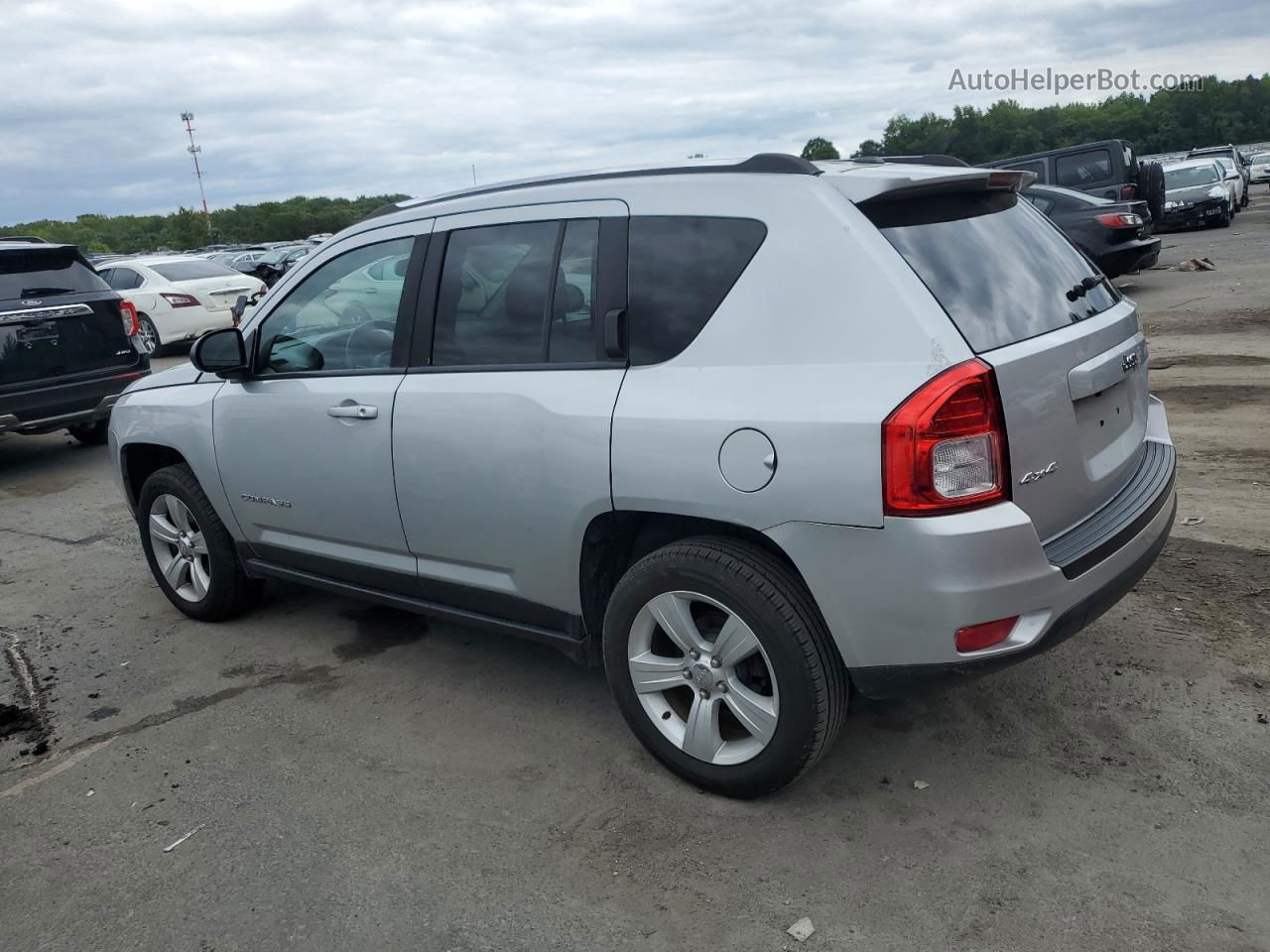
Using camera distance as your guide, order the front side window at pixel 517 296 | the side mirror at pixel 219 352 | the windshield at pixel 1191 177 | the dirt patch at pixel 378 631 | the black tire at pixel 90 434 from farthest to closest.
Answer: the windshield at pixel 1191 177, the black tire at pixel 90 434, the dirt patch at pixel 378 631, the side mirror at pixel 219 352, the front side window at pixel 517 296

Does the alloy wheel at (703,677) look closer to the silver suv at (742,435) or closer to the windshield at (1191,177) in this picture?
the silver suv at (742,435)

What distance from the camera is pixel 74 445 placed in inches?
396

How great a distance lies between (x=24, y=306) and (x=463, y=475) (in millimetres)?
6301

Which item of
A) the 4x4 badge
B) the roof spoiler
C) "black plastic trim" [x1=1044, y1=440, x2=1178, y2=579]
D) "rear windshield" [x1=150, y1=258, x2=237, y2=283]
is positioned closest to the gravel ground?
"black plastic trim" [x1=1044, y1=440, x2=1178, y2=579]

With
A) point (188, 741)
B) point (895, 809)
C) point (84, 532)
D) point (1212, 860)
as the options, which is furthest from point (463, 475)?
point (84, 532)

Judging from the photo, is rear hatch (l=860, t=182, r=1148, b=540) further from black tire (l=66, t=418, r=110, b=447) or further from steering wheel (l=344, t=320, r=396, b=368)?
black tire (l=66, t=418, r=110, b=447)

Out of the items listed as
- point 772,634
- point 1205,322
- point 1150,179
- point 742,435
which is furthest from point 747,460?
point 1150,179

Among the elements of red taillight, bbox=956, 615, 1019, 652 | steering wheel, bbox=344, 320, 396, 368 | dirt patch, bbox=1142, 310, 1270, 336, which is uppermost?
steering wheel, bbox=344, 320, 396, 368

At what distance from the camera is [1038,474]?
9.09 feet

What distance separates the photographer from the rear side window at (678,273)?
3027 mm

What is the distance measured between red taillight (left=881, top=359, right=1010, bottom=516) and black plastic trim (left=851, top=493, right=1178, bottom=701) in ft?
1.39

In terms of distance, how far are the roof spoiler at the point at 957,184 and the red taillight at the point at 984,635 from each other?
1202mm

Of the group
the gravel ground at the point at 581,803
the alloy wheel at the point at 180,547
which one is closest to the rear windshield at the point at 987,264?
the gravel ground at the point at 581,803

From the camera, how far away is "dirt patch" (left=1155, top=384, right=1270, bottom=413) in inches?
292
